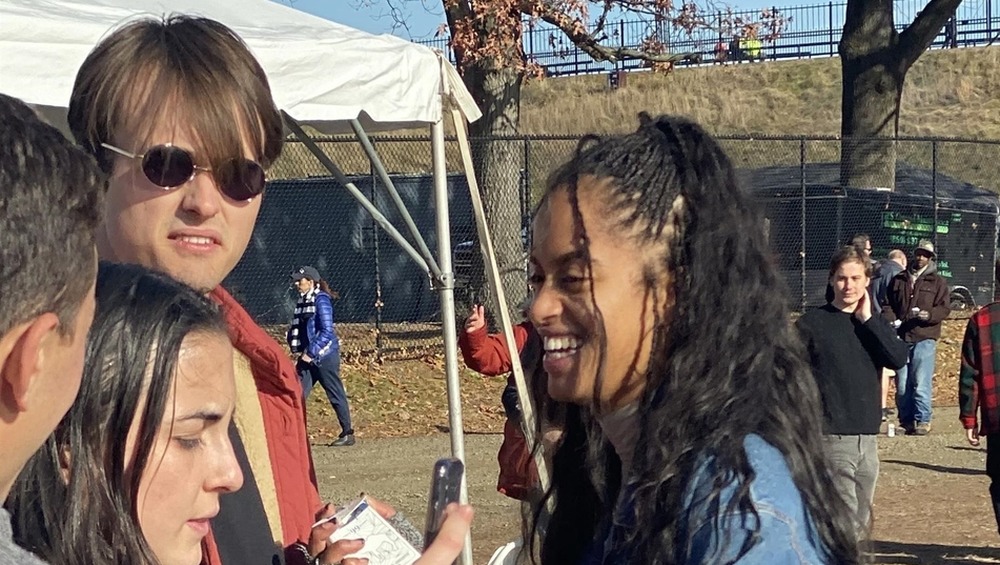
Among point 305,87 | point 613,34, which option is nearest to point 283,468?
point 305,87

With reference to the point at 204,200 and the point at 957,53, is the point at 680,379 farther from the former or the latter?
the point at 957,53

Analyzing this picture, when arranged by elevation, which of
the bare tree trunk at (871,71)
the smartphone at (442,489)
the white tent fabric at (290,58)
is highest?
the bare tree trunk at (871,71)

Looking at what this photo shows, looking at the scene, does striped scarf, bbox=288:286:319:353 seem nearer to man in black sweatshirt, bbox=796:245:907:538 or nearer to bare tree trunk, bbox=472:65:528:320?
bare tree trunk, bbox=472:65:528:320

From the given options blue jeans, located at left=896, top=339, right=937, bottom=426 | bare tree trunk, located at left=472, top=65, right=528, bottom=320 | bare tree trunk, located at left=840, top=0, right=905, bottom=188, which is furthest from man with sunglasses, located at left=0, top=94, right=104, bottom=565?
bare tree trunk, located at left=840, top=0, right=905, bottom=188

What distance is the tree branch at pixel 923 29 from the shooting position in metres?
19.0

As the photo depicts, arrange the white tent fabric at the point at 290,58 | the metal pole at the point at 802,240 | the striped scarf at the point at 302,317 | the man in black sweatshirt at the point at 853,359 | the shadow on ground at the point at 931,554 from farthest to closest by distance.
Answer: the metal pole at the point at 802,240
the striped scarf at the point at 302,317
the shadow on ground at the point at 931,554
the man in black sweatshirt at the point at 853,359
the white tent fabric at the point at 290,58

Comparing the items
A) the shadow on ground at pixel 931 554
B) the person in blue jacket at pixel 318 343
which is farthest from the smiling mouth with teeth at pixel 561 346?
the person in blue jacket at pixel 318 343

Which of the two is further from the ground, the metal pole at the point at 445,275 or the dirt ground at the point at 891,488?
the metal pole at the point at 445,275

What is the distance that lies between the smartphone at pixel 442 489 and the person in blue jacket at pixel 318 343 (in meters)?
9.28

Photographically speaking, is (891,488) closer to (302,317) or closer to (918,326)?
(918,326)

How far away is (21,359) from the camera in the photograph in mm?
1180

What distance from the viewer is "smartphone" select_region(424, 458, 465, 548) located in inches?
87.2

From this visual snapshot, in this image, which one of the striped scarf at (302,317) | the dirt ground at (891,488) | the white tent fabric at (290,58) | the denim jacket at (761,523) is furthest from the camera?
the striped scarf at (302,317)

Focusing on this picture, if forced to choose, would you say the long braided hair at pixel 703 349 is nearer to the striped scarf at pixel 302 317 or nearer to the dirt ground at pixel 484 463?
the dirt ground at pixel 484 463
